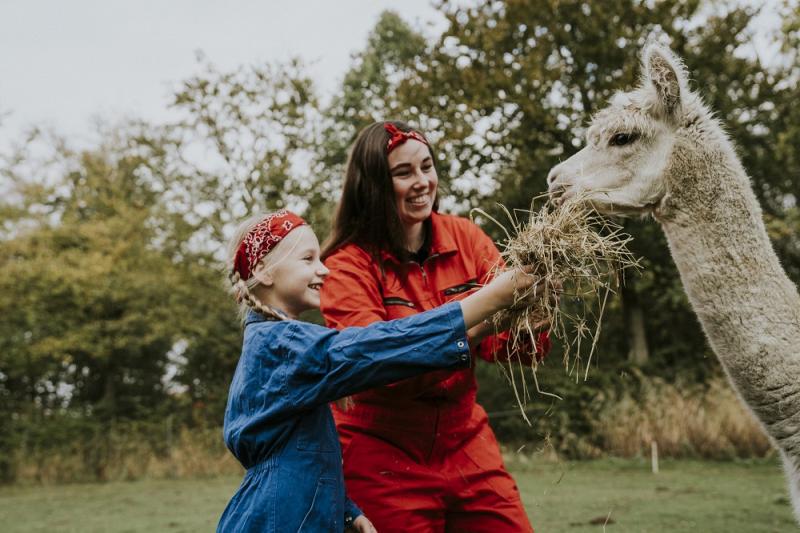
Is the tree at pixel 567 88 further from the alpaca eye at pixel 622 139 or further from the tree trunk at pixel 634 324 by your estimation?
the alpaca eye at pixel 622 139

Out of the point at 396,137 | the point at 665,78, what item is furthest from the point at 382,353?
the point at 665,78

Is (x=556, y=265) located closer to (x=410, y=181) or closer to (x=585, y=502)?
(x=410, y=181)

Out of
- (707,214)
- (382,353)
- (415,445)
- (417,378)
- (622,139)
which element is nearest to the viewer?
(382,353)

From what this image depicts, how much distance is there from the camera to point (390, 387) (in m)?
2.57

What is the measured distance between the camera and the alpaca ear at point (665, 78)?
3.10m

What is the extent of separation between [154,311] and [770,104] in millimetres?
15526

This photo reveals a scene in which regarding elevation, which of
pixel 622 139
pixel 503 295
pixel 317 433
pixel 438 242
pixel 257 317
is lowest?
pixel 317 433

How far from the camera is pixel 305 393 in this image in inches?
82.3

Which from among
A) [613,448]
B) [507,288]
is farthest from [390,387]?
[613,448]

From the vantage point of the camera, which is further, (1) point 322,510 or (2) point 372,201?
(2) point 372,201

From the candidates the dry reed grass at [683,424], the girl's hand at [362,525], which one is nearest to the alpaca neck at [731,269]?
the girl's hand at [362,525]

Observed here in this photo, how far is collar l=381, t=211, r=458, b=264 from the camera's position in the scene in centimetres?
291

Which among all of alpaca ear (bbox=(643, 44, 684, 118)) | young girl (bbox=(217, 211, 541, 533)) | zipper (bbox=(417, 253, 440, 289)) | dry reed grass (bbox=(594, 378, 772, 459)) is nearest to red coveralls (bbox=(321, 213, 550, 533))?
zipper (bbox=(417, 253, 440, 289))

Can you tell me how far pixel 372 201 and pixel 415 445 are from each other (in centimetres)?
94
